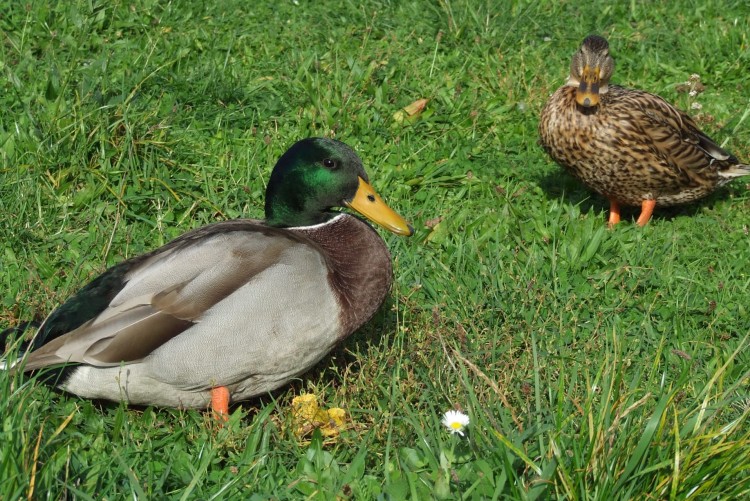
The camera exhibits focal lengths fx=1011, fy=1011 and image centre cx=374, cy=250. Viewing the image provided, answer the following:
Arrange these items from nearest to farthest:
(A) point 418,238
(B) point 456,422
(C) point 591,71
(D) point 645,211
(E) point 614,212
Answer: (B) point 456,422
(A) point 418,238
(C) point 591,71
(D) point 645,211
(E) point 614,212

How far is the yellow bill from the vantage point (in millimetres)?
4008

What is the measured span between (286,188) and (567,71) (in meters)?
3.07

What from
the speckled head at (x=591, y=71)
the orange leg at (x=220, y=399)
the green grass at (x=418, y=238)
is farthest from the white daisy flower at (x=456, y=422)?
the speckled head at (x=591, y=71)

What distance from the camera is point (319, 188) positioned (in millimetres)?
4008

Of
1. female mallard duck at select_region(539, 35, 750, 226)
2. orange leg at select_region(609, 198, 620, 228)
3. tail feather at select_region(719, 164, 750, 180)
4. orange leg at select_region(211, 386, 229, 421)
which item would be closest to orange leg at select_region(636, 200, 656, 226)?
female mallard duck at select_region(539, 35, 750, 226)

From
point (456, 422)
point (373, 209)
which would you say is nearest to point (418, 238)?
point (373, 209)

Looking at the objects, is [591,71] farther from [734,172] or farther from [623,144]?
[734,172]

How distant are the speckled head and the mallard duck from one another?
6.34ft

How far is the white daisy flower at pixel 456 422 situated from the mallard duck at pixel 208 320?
0.84 m

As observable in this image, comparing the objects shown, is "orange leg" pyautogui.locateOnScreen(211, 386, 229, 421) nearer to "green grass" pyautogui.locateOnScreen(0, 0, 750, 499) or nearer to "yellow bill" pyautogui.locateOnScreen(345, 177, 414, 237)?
"green grass" pyautogui.locateOnScreen(0, 0, 750, 499)

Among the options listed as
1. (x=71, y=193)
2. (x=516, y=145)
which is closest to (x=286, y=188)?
(x=71, y=193)

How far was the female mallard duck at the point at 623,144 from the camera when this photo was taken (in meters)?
5.28

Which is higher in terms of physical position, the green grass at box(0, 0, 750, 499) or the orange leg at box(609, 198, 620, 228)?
the green grass at box(0, 0, 750, 499)

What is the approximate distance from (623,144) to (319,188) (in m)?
2.01
